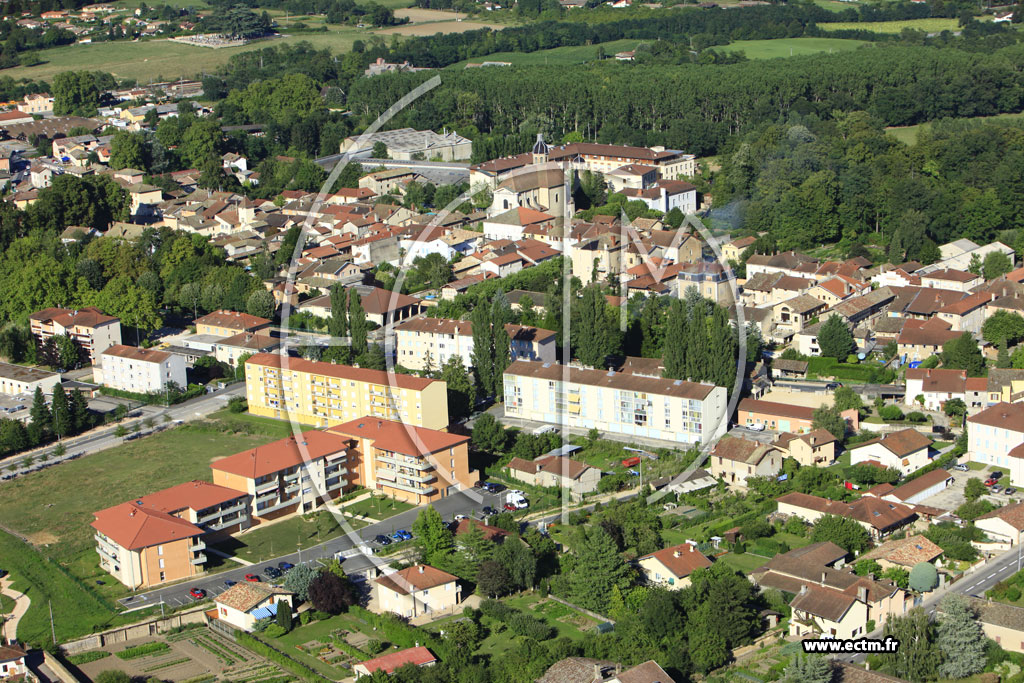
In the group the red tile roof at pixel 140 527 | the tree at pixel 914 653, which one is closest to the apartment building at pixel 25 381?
the red tile roof at pixel 140 527

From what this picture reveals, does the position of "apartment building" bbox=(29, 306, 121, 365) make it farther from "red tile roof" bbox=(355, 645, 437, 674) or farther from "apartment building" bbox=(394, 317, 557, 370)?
"red tile roof" bbox=(355, 645, 437, 674)

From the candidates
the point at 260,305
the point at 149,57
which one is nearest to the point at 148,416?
the point at 260,305

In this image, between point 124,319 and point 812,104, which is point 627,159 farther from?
point 124,319

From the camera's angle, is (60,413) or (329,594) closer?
(329,594)

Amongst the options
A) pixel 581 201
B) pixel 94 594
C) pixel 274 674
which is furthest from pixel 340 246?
pixel 274 674

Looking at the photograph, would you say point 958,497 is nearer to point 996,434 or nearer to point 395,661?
point 996,434

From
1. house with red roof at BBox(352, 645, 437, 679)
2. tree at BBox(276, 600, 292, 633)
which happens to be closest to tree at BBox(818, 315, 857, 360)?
house with red roof at BBox(352, 645, 437, 679)

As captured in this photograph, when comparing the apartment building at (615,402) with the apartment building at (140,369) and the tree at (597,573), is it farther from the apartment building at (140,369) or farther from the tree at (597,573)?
the apartment building at (140,369)
